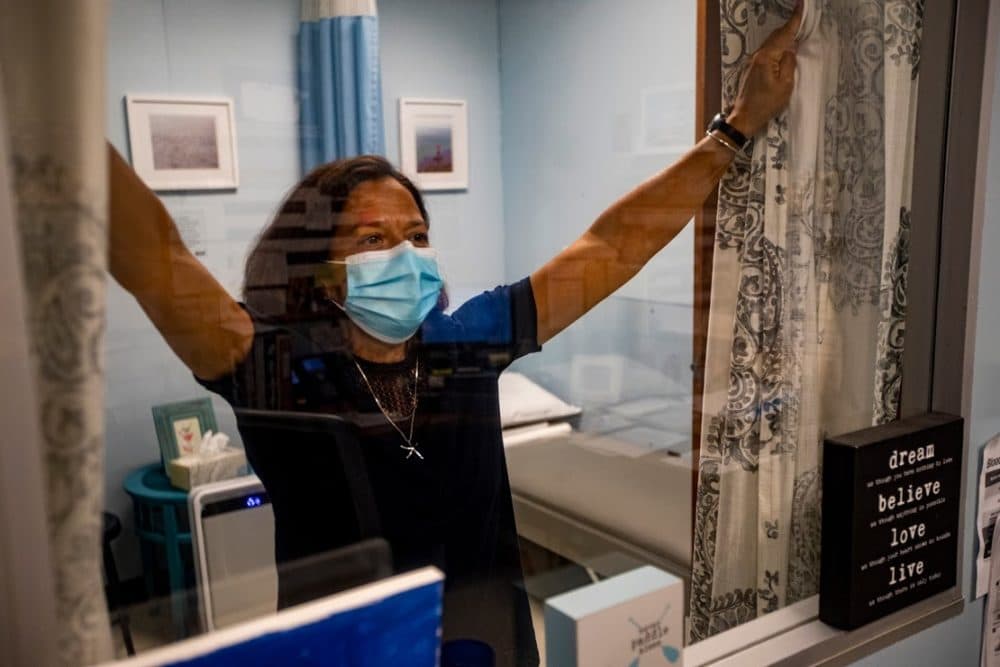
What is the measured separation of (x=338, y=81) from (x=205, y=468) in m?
0.65

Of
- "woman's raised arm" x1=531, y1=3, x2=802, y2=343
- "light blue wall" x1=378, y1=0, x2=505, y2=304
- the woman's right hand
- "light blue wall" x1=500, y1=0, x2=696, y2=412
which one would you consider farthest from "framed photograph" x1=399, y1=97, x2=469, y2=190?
the woman's right hand

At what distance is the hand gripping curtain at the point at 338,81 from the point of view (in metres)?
1.16

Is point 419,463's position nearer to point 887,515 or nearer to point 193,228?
point 193,228

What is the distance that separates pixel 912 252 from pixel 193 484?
3.99 feet

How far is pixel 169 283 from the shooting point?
2.74 feet

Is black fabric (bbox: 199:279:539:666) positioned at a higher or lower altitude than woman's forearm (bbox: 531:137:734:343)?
lower

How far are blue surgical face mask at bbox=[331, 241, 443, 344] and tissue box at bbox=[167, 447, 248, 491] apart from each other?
29 centimetres

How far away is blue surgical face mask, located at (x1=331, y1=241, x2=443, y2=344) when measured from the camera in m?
1.01

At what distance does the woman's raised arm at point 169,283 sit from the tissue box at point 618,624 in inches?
18.7

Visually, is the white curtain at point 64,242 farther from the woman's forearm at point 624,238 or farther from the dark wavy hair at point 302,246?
the woman's forearm at point 624,238

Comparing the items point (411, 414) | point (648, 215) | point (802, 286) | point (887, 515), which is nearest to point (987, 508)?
point (887, 515)

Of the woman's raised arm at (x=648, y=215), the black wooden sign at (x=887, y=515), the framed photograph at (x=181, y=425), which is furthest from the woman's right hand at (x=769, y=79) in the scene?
the framed photograph at (x=181, y=425)

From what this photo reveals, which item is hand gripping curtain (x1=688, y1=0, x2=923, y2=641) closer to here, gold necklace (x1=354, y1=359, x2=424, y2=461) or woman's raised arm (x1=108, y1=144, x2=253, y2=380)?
gold necklace (x1=354, y1=359, x2=424, y2=461)

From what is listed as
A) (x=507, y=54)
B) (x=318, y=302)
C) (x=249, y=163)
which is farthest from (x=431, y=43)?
(x=318, y=302)
